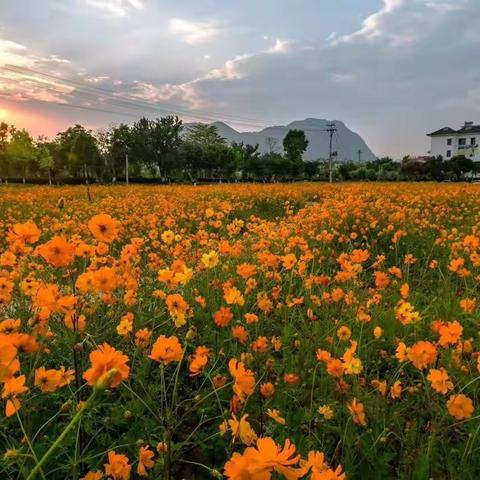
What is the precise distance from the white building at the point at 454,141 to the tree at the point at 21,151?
6619cm

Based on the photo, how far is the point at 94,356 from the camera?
865 millimetres

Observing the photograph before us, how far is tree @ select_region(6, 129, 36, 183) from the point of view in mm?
48375

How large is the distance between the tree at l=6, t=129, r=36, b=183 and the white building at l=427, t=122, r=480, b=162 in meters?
66.2

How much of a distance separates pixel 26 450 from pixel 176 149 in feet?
168

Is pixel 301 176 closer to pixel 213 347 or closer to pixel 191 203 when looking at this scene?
pixel 191 203

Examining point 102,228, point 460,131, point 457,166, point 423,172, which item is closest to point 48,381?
point 102,228

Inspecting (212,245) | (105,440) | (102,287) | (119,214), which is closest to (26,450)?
(105,440)

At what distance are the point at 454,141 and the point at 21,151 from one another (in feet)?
231

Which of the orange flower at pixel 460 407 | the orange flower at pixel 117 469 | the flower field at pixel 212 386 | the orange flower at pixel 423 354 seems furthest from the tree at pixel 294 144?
the orange flower at pixel 117 469

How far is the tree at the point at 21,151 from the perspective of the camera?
4838 cm

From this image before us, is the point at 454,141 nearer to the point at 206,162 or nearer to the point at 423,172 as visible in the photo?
the point at 423,172

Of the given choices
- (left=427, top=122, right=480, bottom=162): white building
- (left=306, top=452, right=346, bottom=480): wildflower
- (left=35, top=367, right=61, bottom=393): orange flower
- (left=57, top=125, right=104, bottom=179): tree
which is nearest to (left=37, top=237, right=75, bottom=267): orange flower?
(left=35, top=367, right=61, bottom=393): orange flower

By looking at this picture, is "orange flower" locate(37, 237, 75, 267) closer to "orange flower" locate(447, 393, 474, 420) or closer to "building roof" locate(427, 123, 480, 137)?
"orange flower" locate(447, 393, 474, 420)

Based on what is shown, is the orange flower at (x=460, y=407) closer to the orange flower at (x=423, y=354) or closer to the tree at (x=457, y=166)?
the orange flower at (x=423, y=354)
